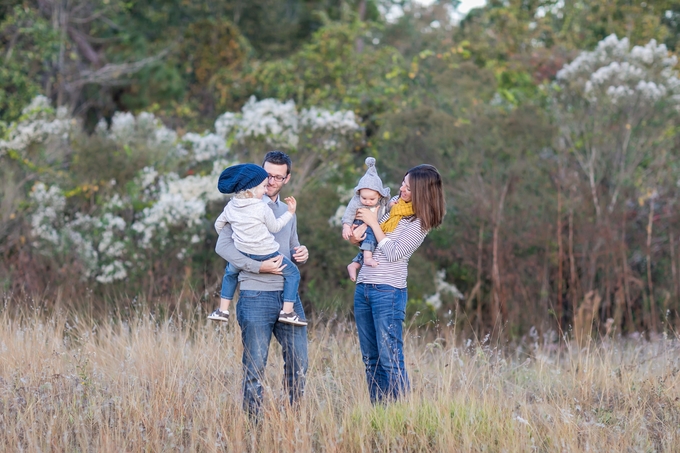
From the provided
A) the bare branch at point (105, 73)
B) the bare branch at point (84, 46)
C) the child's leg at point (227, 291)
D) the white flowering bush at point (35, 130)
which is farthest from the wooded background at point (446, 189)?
the bare branch at point (84, 46)

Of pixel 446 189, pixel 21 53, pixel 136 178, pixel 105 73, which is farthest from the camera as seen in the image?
pixel 105 73

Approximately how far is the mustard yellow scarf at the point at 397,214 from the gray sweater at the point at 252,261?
615mm

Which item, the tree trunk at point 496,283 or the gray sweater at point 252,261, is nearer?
the gray sweater at point 252,261

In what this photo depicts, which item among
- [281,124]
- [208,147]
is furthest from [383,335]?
[208,147]

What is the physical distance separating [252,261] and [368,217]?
0.78 meters

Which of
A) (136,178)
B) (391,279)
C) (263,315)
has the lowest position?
(263,315)

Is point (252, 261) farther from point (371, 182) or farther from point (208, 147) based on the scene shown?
point (208, 147)

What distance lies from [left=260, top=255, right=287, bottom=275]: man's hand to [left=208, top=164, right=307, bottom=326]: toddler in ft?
0.16

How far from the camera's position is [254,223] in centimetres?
427

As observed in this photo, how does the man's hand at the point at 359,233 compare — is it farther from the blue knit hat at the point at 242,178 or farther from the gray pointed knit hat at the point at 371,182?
the blue knit hat at the point at 242,178

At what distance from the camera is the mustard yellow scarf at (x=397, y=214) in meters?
4.64

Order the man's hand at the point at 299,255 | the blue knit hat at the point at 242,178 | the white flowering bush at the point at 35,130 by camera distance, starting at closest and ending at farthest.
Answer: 1. the blue knit hat at the point at 242,178
2. the man's hand at the point at 299,255
3. the white flowering bush at the point at 35,130

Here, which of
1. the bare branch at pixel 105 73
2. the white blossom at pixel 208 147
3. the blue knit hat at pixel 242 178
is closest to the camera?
the blue knit hat at pixel 242 178

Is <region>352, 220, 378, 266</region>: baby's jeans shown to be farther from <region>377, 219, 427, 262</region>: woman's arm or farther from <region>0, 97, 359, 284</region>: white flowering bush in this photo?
<region>0, 97, 359, 284</region>: white flowering bush
